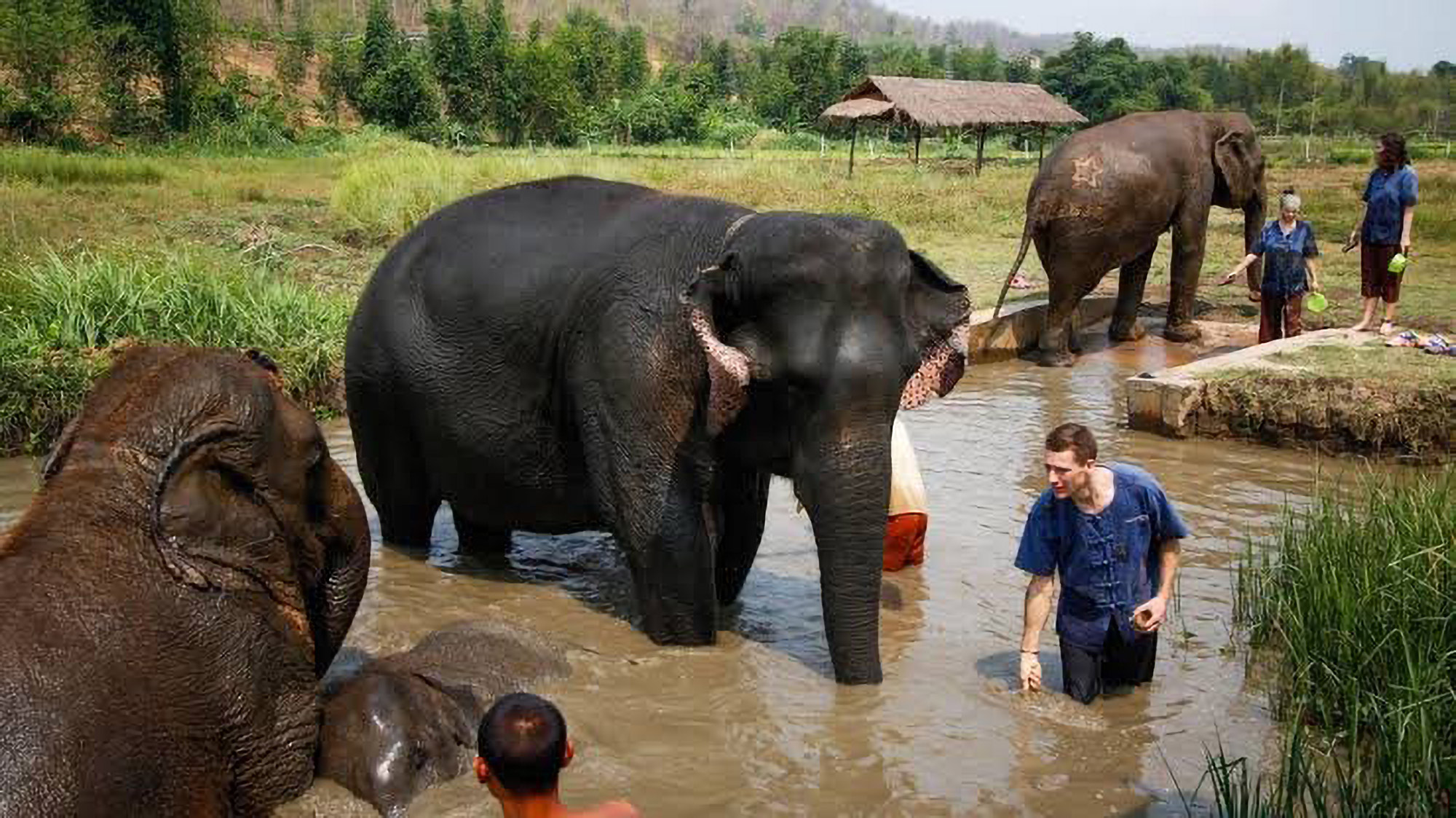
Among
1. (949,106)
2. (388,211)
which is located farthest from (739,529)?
(949,106)

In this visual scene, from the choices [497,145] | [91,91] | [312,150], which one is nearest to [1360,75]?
[497,145]

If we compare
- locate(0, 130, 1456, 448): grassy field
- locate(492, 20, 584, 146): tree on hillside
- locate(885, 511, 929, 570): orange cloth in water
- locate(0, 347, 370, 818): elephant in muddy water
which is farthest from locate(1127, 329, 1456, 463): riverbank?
locate(492, 20, 584, 146): tree on hillside

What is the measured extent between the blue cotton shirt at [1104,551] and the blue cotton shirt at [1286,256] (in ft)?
24.8

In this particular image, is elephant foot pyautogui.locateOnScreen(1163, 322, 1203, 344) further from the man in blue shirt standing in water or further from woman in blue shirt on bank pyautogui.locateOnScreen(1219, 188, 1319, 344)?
the man in blue shirt standing in water

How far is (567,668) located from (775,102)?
69228 mm

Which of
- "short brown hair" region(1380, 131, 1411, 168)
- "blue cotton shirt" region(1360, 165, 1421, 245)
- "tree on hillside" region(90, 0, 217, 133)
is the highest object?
"tree on hillside" region(90, 0, 217, 133)

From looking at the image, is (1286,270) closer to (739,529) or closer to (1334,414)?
(1334,414)

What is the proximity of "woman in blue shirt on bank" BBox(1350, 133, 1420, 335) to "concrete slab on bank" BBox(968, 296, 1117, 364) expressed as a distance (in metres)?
2.84

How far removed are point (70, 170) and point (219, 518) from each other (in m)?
21.0

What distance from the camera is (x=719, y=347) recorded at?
4949 mm

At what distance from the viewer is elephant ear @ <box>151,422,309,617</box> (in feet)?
11.3

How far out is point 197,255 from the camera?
11.4 metres

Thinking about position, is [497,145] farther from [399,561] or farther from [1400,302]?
[399,561]

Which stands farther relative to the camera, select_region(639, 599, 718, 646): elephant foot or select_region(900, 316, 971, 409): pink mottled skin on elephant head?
select_region(639, 599, 718, 646): elephant foot
